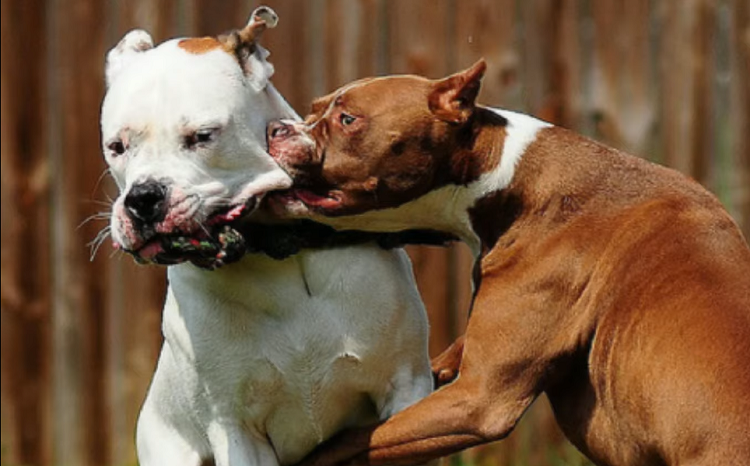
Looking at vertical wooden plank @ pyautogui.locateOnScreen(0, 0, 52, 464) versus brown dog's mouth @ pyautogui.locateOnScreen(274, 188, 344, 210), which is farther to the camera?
vertical wooden plank @ pyautogui.locateOnScreen(0, 0, 52, 464)

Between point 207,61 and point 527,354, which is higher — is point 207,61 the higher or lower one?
the higher one

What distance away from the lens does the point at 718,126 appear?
845 cm

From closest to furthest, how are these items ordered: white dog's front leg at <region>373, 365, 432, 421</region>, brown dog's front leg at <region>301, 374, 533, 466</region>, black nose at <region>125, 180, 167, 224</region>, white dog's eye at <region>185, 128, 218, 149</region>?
1. black nose at <region>125, 180, 167, 224</region>
2. white dog's eye at <region>185, 128, 218, 149</region>
3. brown dog's front leg at <region>301, 374, 533, 466</region>
4. white dog's front leg at <region>373, 365, 432, 421</region>

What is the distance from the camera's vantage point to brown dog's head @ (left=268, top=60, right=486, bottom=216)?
6008 millimetres

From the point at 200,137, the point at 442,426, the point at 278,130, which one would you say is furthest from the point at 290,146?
the point at 442,426

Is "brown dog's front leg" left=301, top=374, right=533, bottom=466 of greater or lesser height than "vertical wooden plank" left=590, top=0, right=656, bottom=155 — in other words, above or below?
below

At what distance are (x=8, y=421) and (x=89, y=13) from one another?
1.91 m

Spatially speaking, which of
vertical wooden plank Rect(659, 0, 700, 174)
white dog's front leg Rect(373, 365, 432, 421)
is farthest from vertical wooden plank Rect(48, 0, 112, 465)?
white dog's front leg Rect(373, 365, 432, 421)

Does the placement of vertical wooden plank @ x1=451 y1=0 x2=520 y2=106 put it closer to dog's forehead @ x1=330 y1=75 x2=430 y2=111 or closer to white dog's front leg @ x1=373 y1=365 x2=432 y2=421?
dog's forehead @ x1=330 y1=75 x2=430 y2=111

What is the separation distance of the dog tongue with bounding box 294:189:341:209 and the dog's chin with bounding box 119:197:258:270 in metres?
0.16

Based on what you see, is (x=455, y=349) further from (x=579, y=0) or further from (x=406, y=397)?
(x=579, y=0)

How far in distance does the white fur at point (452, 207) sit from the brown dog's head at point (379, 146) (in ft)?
0.11

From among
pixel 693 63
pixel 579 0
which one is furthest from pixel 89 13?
pixel 693 63

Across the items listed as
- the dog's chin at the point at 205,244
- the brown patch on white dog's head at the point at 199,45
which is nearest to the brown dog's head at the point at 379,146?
the dog's chin at the point at 205,244
